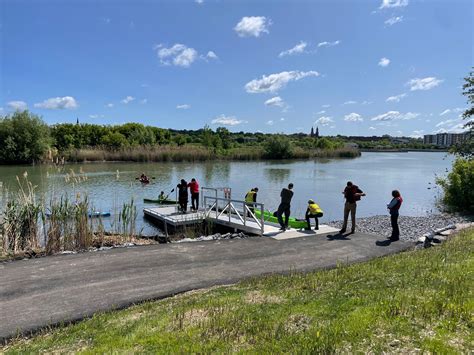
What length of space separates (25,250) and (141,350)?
6.87 m

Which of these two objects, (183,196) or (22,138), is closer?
(183,196)

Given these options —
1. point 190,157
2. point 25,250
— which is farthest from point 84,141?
point 25,250

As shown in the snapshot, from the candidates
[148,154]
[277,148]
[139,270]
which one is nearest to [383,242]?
[139,270]

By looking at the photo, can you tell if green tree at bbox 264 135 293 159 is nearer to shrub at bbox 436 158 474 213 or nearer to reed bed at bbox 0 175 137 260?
shrub at bbox 436 158 474 213

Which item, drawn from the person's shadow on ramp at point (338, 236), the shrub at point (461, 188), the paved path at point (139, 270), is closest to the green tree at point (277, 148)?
the shrub at point (461, 188)

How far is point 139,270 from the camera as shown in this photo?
7785mm

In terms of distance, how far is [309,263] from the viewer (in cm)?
851

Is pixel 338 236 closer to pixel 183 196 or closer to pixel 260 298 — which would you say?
pixel 260 298

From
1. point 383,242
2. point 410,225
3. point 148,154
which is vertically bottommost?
point 410,225

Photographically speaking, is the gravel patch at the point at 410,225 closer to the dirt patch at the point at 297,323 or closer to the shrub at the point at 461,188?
the shrub at the point at 461,188

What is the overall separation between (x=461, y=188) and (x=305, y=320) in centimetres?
1850

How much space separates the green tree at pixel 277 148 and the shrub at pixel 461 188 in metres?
52.5

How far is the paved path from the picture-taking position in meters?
5.89

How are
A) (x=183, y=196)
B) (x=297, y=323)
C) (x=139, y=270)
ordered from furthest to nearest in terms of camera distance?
1. (x=183, y=196)
2. (x=139, y=270)
3. (x=297, y=323)
